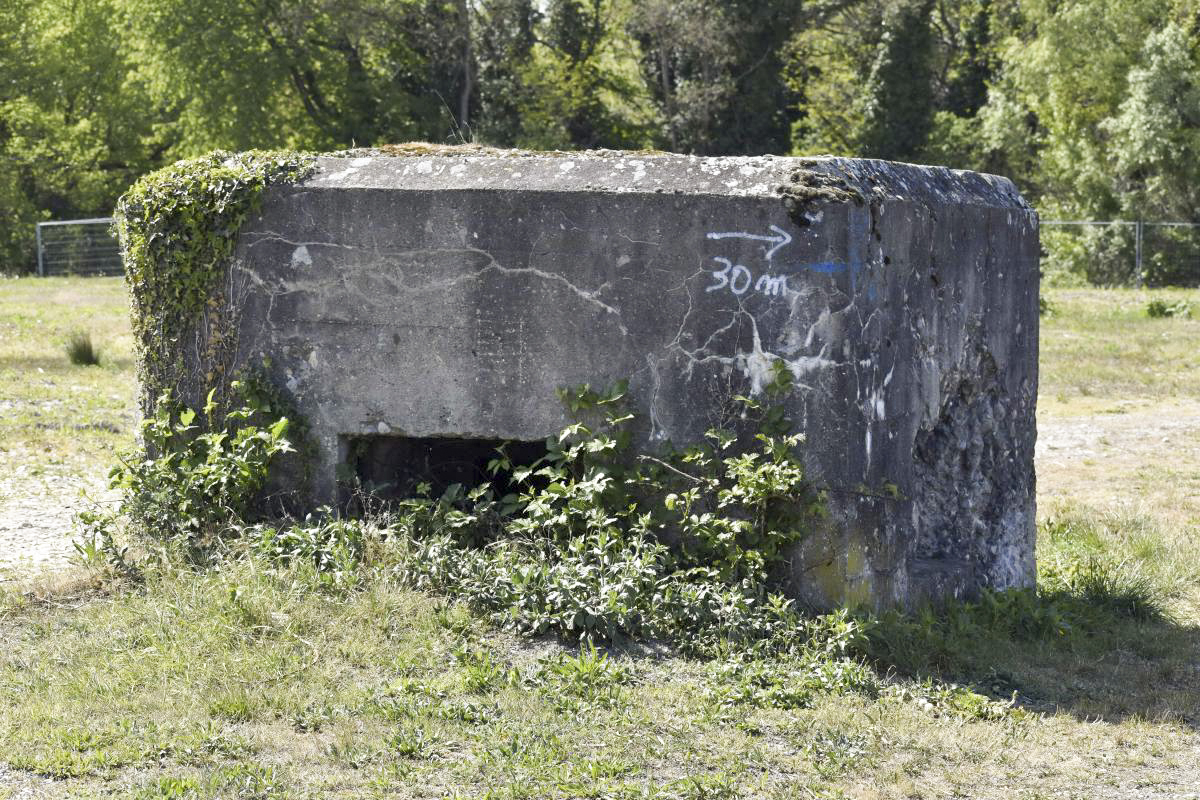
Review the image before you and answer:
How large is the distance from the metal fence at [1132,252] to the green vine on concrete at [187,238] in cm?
2839

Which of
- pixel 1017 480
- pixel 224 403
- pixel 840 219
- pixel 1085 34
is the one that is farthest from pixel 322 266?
pixel 1085 34

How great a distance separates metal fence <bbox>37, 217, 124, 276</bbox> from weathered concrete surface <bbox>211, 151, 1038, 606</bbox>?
27.6 meters

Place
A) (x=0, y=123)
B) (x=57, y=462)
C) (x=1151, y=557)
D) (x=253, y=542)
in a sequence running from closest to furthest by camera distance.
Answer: (x=253, y=542), (x=1151, y=557), (x=57, y=462), (x=0, y=123)

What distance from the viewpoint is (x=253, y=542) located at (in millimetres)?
6051

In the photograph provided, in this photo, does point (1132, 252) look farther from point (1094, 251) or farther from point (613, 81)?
point (613, 81)

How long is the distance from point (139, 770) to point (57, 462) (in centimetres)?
581

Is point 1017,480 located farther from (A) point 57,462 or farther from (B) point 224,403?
(A) point 57,462

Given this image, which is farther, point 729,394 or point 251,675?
point 729,394

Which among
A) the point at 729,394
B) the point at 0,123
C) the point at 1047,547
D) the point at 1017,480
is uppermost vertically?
the point at 0,123

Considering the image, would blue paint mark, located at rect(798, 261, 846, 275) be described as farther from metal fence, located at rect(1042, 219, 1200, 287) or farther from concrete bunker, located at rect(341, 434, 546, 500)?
metal fence, located at rect(1042, 219, 1200, 287)

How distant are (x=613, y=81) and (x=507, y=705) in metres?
36.0

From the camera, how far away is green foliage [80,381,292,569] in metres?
6.23

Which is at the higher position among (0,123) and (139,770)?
(0,123)

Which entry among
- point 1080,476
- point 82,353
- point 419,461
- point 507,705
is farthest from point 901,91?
point 507,705
